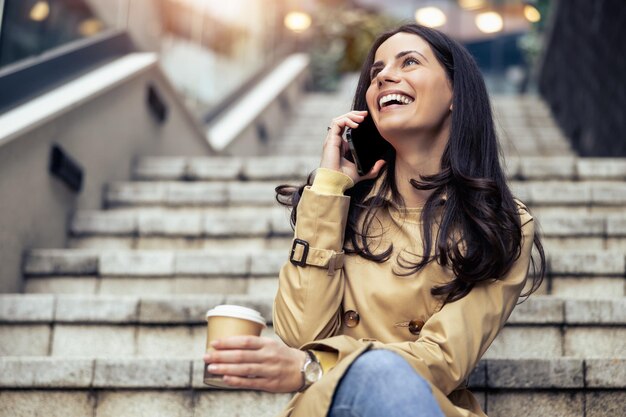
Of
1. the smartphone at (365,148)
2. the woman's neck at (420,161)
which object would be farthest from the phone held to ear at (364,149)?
the woman's neck at (420,161)

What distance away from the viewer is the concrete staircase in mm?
2494

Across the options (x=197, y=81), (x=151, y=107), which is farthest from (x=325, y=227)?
(x=197, y=81)

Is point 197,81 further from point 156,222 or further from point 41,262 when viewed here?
point 41,262

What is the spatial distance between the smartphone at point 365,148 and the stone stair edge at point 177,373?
0.75 m

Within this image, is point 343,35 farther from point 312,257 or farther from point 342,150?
point 312,257

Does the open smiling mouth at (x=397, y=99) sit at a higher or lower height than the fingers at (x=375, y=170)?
higher

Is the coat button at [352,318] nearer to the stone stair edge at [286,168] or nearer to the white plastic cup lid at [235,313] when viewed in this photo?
the white plastic cup lid at [235,313]

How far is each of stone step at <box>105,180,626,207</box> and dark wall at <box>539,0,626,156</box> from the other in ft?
4.64

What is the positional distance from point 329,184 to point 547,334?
4.48 feet

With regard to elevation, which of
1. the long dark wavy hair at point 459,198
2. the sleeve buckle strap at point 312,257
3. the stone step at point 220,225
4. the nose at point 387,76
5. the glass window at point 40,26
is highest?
the glass window at point 40,26

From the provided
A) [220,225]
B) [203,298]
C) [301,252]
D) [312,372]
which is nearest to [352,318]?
[301,252]

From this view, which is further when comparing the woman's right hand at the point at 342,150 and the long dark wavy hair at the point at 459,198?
the woman's right hand at the point at 342,150

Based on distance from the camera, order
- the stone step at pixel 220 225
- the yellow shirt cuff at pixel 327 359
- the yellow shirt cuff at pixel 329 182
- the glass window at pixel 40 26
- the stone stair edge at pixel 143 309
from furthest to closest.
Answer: the glass window at pixel 40 26 → the stone step at pixel 220 225 → the stone stair edge at pixel 143 309 → the yellow shirt cuff at pixel 329 182 → the yellow shirt cuff at pixel 327 359

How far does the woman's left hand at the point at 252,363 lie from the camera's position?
1.60 m
